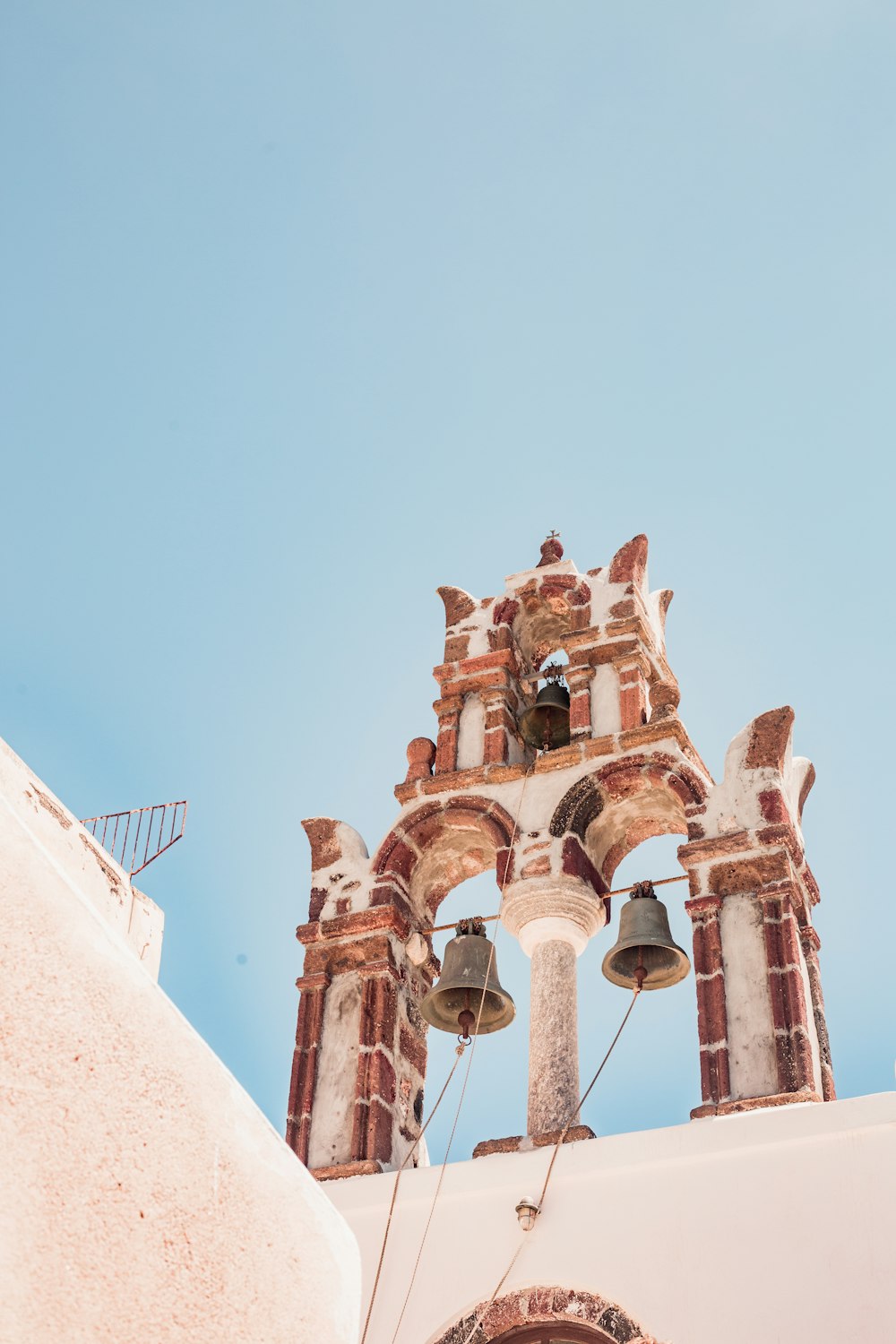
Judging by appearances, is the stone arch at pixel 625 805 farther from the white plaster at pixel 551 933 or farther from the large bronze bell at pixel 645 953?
the large bronze bell at pixel 645 953

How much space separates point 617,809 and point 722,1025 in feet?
4.99

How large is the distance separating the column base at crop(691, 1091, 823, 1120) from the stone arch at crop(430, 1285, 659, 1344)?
3.19 feet

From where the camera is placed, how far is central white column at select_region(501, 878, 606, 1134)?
732cm

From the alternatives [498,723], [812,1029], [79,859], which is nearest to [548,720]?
[498,723]

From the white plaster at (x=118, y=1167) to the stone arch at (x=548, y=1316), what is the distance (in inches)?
174

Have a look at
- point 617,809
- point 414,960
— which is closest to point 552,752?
point 617,809

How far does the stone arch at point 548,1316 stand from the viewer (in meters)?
5.98

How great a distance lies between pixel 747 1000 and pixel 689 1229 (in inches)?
54.3

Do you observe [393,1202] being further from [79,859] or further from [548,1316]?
[79,859]

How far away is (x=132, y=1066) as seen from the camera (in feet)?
5.73

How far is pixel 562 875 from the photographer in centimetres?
789

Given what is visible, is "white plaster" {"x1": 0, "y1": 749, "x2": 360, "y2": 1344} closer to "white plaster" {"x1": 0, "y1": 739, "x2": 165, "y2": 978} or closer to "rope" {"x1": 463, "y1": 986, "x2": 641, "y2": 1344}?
"white plaster" {"x1": 0, "y1": 739, "x2": 165, "y2": 978}

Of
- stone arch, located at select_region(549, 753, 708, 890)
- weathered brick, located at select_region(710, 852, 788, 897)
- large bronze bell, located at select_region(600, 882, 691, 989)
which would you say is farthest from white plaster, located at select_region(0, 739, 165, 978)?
stone arch, located at select_region(549, 753, 708, 890)

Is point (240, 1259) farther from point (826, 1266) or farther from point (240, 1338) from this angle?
point (826, 1266)
